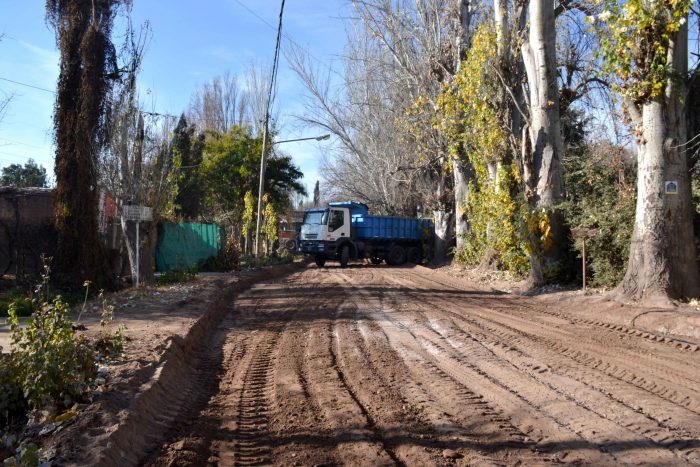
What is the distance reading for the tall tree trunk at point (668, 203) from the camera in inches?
436

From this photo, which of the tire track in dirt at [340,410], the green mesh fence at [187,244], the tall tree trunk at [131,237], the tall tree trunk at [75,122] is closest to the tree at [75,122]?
the tall tree trunk at [75,122]

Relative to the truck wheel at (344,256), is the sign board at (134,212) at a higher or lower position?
higher

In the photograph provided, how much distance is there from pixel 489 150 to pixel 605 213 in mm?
5868

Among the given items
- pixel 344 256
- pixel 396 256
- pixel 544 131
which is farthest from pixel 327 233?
pixel 544 131

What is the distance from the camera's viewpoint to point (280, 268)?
27266 millimetres

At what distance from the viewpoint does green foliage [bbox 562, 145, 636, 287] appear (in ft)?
43.6

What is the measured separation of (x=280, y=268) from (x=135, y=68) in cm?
1352

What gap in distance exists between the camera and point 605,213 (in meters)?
13.8

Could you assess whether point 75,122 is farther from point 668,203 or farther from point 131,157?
point 668,203

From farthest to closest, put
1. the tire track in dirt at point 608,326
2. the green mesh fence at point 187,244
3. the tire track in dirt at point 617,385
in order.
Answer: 1. the green mesh fence at point 187,244
2. the tire track in dirt at point 608,326
3. the tire track in dirt at point 617,385

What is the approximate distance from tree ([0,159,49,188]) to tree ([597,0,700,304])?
31.8 m

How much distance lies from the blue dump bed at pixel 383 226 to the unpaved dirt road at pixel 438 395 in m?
19.3

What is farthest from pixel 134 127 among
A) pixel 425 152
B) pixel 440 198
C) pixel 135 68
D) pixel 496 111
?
pixel 440 198

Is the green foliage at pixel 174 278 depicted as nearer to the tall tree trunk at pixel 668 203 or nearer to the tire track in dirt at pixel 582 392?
the tire track in dirt at pixel 582 392
